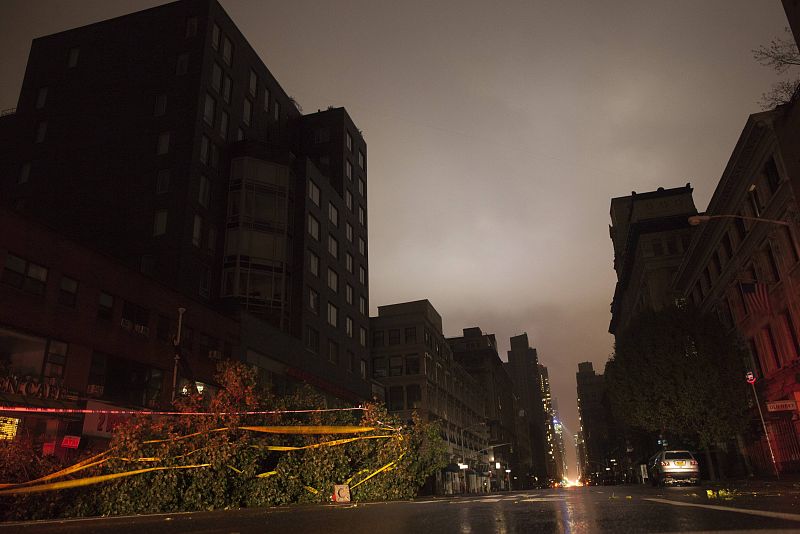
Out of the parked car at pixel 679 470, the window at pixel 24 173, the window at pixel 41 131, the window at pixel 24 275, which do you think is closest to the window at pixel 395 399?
the window at pixel 24 173

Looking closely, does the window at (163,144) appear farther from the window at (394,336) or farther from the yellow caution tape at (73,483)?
the window at (394,336)

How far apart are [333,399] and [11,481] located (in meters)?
38.5

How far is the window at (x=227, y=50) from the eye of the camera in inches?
1907

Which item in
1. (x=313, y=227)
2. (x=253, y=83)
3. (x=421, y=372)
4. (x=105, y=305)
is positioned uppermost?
(x=253, y=83)

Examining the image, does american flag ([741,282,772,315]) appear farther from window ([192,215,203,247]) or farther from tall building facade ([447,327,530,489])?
tall building facade ([447,327,530,489])

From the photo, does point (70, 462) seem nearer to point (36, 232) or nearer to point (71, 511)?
point (71, 511)

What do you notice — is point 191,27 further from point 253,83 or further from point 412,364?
point 412,364

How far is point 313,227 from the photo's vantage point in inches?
2055

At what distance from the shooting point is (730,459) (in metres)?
45.1

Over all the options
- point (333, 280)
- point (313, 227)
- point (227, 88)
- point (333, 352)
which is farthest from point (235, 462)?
point (333, 280)

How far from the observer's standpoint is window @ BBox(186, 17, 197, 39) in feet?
153

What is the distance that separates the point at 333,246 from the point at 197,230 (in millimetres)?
16632

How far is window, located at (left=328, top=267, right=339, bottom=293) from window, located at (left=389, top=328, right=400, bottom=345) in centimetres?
2437

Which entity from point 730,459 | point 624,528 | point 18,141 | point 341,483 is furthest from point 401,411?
point 624,528
